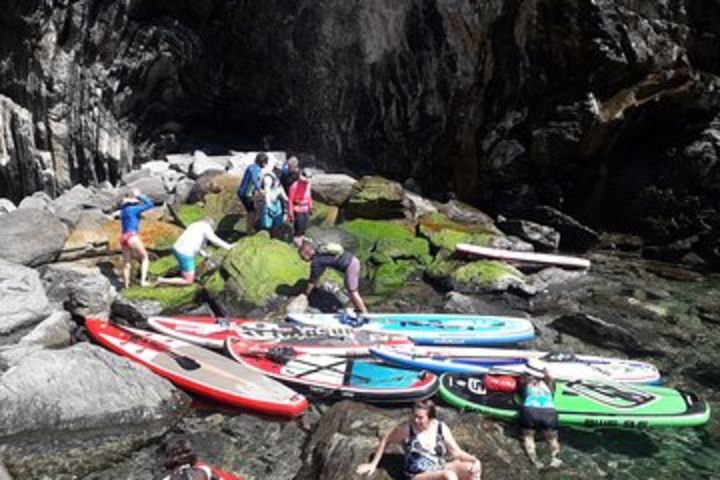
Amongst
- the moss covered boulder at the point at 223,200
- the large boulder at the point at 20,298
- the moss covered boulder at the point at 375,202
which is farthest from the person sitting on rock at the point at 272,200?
the large boulder at the point at 20,298

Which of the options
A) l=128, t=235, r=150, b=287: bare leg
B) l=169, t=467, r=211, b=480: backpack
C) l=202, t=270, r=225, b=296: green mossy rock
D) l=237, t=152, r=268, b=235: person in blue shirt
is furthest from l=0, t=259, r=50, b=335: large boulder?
l=169, t=467, r=211, b=480: backpack

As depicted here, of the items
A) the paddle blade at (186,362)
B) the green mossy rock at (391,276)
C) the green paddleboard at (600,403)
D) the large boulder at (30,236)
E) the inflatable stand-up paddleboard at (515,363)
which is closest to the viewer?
the green paddleboard at (600,403)

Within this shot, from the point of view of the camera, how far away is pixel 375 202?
19.5 metres

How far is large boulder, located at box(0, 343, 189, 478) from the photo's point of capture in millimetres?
9578

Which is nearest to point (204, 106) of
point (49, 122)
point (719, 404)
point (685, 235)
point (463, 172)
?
point (49, 122)

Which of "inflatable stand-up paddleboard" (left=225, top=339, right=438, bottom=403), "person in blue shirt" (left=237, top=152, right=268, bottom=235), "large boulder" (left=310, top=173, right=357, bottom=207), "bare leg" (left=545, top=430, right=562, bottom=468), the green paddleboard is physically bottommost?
"bare leg" (left=545, top=430, right=562, bottom=468)

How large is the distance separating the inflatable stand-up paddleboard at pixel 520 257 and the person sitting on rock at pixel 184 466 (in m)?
11.2

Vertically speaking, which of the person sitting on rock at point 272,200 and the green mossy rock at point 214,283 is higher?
the person sitting on rock at point 272,200

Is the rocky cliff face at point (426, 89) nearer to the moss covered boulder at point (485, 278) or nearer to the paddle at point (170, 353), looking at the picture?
the moss covered boulder at point (485, 278)

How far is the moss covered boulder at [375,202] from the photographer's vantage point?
19.4 m

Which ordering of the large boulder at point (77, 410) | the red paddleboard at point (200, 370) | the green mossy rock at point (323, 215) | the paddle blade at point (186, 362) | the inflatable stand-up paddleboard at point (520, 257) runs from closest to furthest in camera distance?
the large boulder at point (77, 410) < the red paddleboard at point (200, 370) < the paddle blade at point (186, 362) < the inflatable stand-up paddleboard at point (520, 257) < the green mossy rock at point (323, 215)

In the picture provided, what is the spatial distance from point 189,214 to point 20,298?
669cm

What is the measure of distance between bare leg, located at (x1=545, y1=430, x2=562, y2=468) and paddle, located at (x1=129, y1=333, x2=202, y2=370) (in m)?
5.79

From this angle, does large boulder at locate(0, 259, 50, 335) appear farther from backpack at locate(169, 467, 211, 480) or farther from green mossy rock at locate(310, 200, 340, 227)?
green mossy rock at locate(310, 200, 340, 227)
